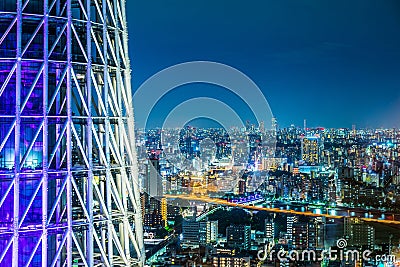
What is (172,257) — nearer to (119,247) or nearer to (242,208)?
(242,208)

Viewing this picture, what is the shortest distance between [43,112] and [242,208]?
56.9 feet

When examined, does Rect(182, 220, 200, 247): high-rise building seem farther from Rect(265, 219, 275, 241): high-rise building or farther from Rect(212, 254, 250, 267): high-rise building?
Rect(212, 254, 250, 267): high-rise building

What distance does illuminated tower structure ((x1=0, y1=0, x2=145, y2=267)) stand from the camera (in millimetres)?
4273

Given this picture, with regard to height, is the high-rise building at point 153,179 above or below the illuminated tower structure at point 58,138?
below

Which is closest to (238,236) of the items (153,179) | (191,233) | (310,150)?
(191,233)

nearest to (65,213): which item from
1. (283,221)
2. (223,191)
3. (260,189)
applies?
(223,191)

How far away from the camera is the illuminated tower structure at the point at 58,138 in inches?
168

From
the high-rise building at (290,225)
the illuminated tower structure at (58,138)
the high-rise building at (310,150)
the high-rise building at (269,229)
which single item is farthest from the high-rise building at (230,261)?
the high-rise building at (310,150)

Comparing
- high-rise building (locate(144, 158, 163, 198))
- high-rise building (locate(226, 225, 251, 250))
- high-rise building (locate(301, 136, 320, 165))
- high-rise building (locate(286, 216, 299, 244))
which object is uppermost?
high-rise building (locate(301, 136, 320, 165))

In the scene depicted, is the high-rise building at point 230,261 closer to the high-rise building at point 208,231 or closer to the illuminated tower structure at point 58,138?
the high-rise building at point 208,231

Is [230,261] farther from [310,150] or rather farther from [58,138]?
[310,150]

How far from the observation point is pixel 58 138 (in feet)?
14.4

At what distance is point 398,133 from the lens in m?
23.9

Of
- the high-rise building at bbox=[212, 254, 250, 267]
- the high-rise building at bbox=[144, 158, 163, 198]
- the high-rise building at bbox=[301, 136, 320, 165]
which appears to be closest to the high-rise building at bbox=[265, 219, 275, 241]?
the high-rise building at bbox=[144, 158, 163, 198]
